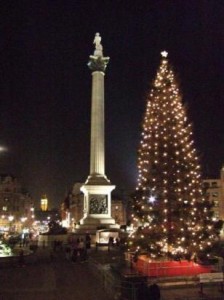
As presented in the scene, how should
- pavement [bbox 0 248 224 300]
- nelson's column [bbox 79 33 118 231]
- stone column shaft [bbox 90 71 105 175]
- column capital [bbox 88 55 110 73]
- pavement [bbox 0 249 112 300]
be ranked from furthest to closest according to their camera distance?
column capital [bbox 88 55 110 73] < stone column shaft [bbox 90 71 105 175] < nelson's column [bbox 79 33 118 231] < pavement [bbox 0 249 112 300] < pavement [bbox 0 248 224 300]

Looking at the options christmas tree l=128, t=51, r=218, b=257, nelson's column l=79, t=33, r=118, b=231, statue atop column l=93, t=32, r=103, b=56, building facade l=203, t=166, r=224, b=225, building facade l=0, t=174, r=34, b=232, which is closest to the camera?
christmas tree l=128, t=51, r=218, b=257

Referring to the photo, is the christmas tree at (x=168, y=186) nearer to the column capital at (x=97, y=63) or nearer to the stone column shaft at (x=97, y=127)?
the stone column shaft at (x=97, y=127)

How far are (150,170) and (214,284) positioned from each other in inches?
298

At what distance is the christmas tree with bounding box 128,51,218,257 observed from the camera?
2409 centimetres

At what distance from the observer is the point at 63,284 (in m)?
23.0

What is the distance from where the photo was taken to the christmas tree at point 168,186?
24.1 meters

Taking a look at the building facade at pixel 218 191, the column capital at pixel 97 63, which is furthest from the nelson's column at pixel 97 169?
the building facade at pixel 218 191

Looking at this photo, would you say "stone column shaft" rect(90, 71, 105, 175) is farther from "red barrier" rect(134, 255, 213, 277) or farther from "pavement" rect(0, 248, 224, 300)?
"red barrier" rect(134, 255, 213, 277)

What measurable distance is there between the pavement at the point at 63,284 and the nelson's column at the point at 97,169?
20.3m

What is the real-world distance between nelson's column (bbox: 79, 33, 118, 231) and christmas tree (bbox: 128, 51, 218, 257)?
2779 cm

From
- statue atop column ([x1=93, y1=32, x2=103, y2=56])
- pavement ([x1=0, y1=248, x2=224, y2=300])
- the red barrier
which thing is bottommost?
pavement ([x1=0, y1=248, x2=224, y2=300])

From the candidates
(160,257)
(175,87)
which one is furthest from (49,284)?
(175,87)

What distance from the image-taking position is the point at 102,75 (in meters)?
62.1

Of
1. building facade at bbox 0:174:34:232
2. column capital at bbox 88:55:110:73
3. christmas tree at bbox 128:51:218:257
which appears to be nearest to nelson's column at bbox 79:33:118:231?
column capital at bbox 88:55:110:73
